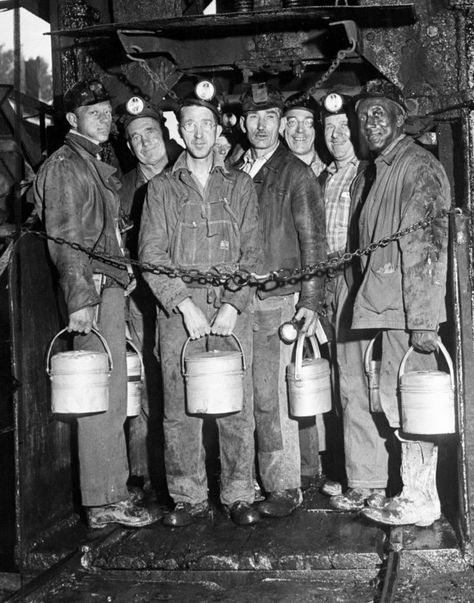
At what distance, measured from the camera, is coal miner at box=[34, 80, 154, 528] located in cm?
538

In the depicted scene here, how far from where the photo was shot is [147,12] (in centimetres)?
658

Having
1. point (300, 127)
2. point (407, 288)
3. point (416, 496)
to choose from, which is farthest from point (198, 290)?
point (416, 496)

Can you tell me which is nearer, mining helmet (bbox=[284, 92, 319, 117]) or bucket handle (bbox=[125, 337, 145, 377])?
bucket handle (bbox=[125, 337, 145, 377])

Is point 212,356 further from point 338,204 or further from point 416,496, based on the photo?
point 338,204

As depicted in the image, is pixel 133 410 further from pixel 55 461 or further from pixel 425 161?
pixel 425 161

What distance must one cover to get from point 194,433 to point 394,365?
1.41 meters

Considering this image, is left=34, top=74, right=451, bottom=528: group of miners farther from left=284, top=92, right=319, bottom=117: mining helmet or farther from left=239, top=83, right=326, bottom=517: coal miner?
left=284, top=92, right=319, bottom=117: mining helmet

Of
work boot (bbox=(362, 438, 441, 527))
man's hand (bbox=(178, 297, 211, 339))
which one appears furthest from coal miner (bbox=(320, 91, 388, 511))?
man's hand (bbox=(178, 297, 211, 339))

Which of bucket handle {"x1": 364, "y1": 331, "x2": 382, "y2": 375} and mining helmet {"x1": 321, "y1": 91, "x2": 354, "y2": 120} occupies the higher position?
mining helmet {"x1": 321, "y1": 91, "x2": 354, "y2": 120}

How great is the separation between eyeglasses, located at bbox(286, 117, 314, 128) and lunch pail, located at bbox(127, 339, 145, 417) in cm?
212

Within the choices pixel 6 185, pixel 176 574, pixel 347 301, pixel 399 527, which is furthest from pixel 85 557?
pixel 6 185

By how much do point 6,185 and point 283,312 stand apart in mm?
3450

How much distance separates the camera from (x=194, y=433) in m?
5.42

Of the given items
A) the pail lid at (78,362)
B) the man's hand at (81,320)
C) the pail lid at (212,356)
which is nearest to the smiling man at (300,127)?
the pail lid at (212,356)
